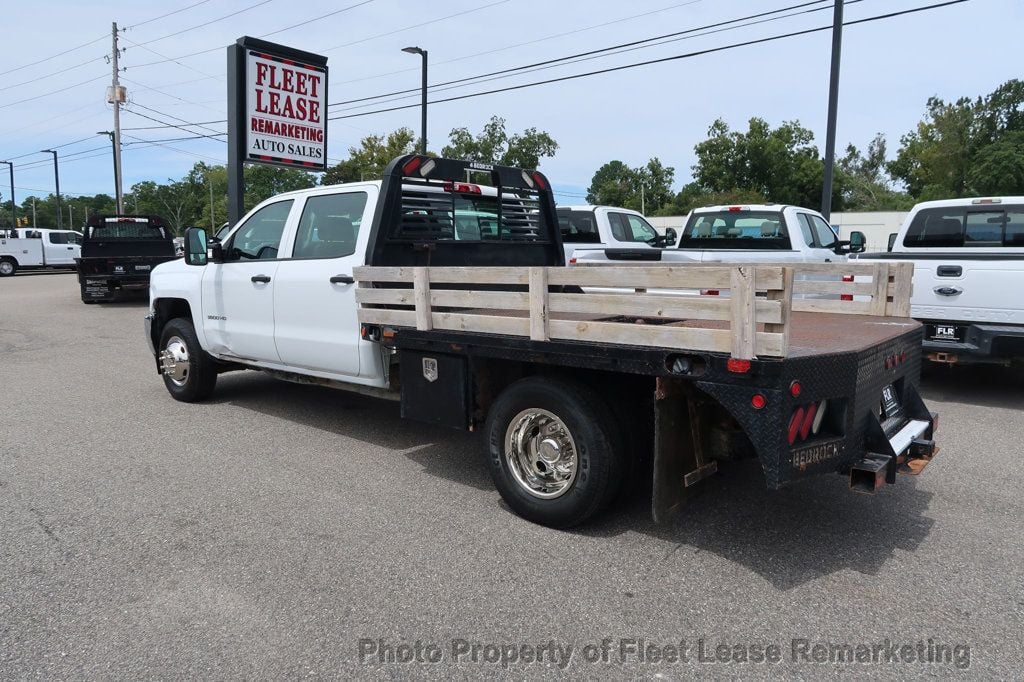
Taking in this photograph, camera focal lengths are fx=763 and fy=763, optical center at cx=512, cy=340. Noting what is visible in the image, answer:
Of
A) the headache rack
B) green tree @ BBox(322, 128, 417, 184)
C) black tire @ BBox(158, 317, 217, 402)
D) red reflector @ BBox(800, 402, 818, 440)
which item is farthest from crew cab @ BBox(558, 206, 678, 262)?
green tree @ BBox(322, 128, 417, 184)

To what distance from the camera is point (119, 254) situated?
61.4 feet

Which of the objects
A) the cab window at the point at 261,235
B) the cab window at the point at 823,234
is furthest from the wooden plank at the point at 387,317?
the cab window at the point at 823,234

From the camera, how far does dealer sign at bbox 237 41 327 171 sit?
1180 cm

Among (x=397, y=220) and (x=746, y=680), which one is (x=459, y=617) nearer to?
(x=746, y=680)

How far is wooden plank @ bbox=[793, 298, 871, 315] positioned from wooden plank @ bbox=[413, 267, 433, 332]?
9.38 ft

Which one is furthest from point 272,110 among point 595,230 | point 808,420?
point 808,420

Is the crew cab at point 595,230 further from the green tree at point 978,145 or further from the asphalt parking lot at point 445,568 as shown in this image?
the green tree at point 978,145

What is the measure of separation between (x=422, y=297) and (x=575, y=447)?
1.36 m

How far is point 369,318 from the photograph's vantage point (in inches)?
202

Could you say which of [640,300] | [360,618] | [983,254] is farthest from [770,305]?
[983,254]

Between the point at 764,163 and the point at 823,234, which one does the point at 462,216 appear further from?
the point at 764,163

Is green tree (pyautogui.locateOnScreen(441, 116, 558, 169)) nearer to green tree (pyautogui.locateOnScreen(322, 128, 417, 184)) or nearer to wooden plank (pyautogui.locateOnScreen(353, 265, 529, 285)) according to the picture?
green tree (pyautogui.locateOnScreen(322, 128, 417, 184))

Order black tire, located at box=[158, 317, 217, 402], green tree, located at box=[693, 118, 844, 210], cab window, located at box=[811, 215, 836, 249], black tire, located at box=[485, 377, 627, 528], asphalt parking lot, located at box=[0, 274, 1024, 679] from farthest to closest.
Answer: green tree, located at box=[693, 118, 844, 210]
cab window, located at box=[811, 215, 836, 249]
black tire, located at box=[158, 317, 217, 402]
black tire, located at box=[485, 377, 627, 528]
asphalt parking lot, located at box=[0, 274, 1024, 679]

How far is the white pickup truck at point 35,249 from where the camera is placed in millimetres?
Answer: 31859
